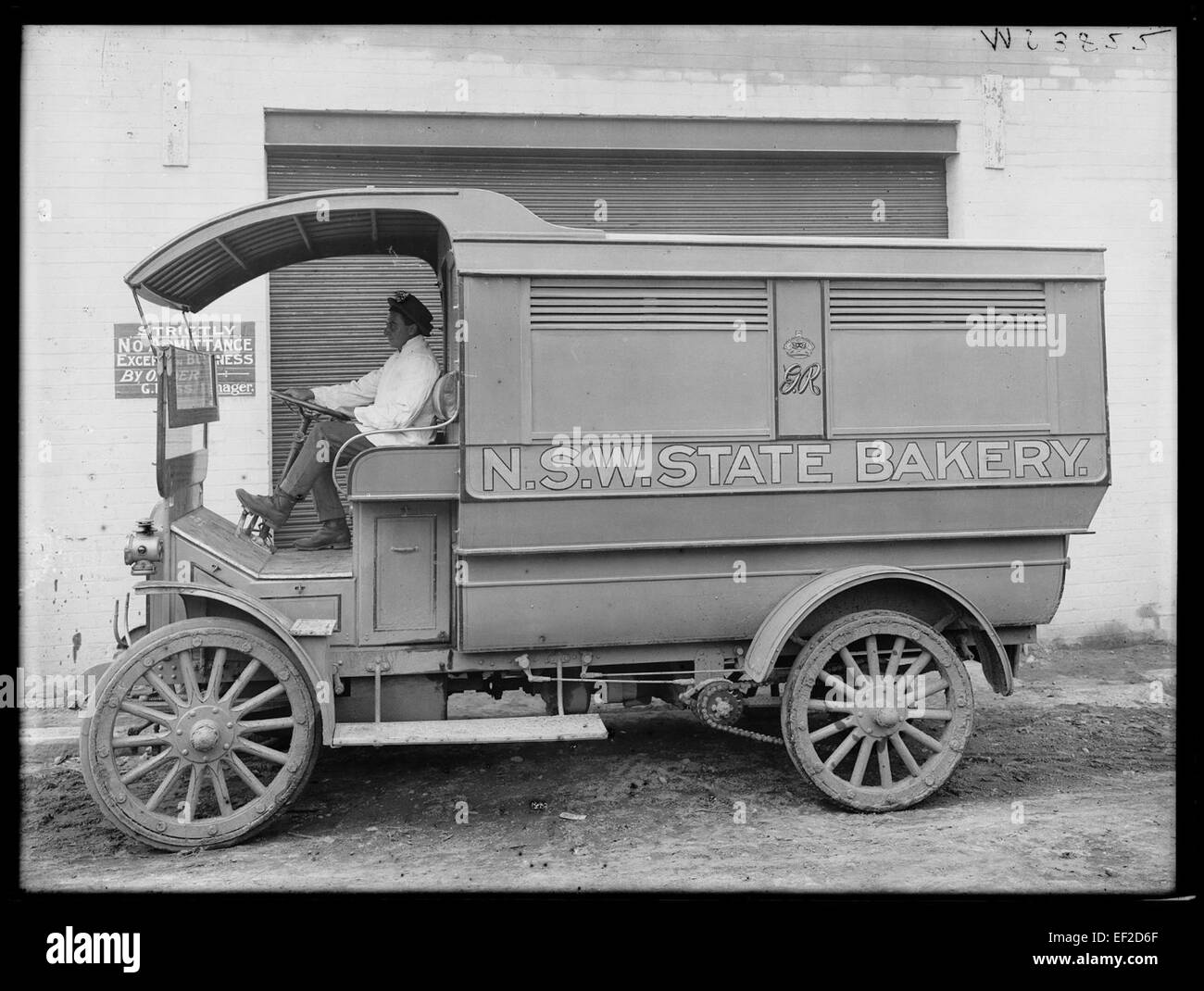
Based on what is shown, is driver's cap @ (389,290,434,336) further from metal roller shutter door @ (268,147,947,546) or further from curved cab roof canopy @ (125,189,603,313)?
metal roller shutter door @ (268,147,947,546)

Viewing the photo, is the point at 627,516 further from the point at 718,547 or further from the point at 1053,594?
the point at 1053,594

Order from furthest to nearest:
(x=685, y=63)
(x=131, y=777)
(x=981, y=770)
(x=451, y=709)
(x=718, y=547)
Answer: (x=685, y=63) < (x=451, y=709) < (x=981, y=770) < (x=718, y=547) < (x=131, y=777)

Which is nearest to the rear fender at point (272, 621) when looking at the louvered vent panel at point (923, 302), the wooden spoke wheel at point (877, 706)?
the wooden spoke wheel at point (877, 706)

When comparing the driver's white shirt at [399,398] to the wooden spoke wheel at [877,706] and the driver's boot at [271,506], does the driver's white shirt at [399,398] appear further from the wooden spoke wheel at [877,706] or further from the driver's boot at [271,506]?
the wooden spoke wheel at [877,706]

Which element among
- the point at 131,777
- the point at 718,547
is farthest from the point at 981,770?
the point at 131,777

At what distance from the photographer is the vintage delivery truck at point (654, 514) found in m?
4.34

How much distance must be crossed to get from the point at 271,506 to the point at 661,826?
8.48 feet

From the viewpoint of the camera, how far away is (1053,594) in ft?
15.7

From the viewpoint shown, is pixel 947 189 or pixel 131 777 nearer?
pixel 131 777

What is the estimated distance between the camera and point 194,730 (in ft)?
14.1

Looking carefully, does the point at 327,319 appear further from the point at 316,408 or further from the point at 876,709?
the point at 876,709

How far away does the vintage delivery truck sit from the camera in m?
4.34

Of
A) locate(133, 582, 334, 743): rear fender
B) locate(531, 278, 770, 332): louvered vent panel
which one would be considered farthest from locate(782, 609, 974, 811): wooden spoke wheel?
locate(133, 582, 334, 743): rear fender

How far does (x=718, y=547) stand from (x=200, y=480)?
110 inches
